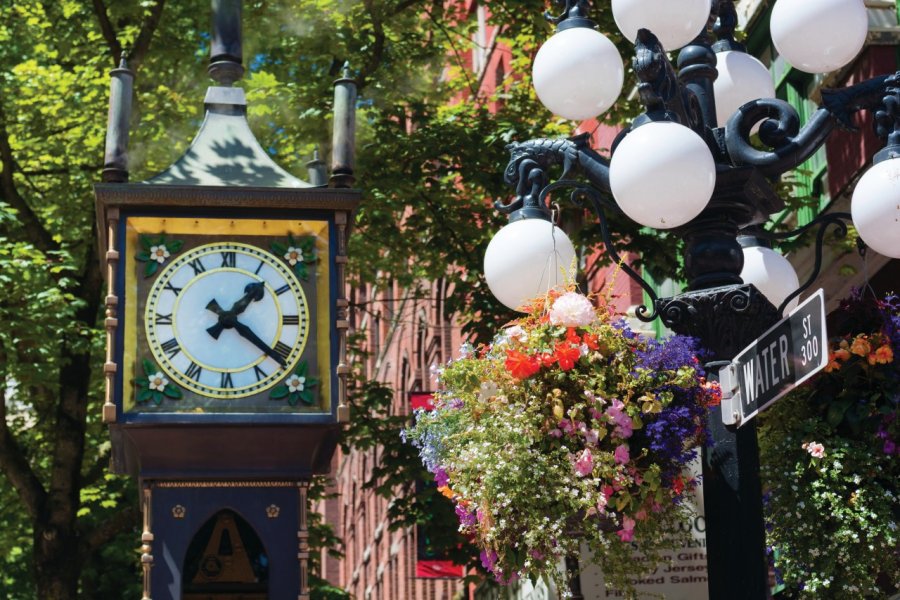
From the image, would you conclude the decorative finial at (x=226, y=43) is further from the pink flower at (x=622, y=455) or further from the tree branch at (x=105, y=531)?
the tree branch at (x=105, y=531)

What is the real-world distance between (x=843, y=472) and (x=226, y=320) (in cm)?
346

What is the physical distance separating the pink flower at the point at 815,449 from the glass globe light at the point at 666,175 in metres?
0.86

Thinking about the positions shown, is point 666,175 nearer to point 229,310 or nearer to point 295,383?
point 295,383

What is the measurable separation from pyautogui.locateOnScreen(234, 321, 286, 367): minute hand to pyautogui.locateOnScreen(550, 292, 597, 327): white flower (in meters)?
2.63

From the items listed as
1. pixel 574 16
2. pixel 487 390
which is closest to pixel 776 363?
pixel 487 390

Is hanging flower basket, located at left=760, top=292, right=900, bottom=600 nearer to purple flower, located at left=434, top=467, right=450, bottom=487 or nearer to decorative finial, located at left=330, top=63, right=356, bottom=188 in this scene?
purple flower, located at left=434, top=467, right=450, bottom=487

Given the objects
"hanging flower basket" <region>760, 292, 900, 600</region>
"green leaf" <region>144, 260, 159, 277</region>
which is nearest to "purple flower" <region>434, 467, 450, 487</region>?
"hanging flower basket" <region>760, 292, 900, 600</region>

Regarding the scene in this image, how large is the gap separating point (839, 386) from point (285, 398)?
9.97 feet

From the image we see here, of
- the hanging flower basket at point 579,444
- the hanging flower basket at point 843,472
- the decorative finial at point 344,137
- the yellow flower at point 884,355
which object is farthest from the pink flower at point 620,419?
the decorative finial at point 344,137

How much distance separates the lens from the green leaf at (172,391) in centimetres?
759

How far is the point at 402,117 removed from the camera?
16656 millimetres

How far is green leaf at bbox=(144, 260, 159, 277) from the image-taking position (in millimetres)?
7836

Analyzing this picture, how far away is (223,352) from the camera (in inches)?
305

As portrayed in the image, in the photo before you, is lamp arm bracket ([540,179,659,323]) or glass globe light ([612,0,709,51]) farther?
glass globe light ([612,0,709,51])
